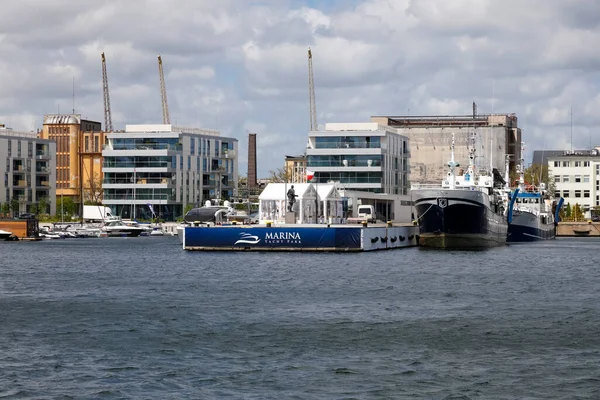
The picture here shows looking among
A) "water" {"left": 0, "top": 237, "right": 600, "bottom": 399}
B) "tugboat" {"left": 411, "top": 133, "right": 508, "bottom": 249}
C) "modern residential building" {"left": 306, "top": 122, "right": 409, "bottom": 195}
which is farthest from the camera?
"modern residential building" {"left": 306, "top": 122, "right": 409, "bottom": 195}

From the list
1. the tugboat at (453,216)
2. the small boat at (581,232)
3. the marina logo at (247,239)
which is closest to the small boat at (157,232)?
the small boat at (581,232)

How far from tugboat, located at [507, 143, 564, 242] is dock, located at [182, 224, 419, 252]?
45.3m

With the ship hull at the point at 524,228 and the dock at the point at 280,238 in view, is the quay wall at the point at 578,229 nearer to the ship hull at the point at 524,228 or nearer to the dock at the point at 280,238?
the ship hull at the point at 524,228

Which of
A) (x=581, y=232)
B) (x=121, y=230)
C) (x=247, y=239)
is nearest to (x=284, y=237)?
(x=247, y=239)

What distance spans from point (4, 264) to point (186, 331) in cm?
4989

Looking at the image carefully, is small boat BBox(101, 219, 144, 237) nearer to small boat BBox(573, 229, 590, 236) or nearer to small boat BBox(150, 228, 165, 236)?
small boat BBox(150, 228, 165, 236)

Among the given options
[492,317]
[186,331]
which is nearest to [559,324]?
[492,317]

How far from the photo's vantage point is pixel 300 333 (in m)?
43.6

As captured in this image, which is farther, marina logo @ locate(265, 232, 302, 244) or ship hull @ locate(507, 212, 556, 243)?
ship hull @ locate(507, 212, 556, 243)

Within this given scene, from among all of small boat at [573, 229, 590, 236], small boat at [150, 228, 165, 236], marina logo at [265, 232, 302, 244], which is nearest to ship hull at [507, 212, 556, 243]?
small boat at [573, 229, 590, 236]

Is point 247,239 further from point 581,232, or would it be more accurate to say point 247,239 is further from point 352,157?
point 581,232

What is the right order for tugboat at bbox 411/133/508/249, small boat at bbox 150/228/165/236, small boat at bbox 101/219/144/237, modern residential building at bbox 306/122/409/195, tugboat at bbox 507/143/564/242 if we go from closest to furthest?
tugboat at bbox 411/133/508/249
tugboat at bbox 507/143/564/242
small boat at bbox 101/219/144/237
small boat at bbox 150/228/165/236
modern residential building at bbox 306/122/409/195

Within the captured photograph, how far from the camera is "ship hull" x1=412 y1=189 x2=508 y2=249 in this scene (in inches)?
4151

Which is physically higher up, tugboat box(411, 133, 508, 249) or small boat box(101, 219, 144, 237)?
tugboat box(411, 133, 508, 249)
